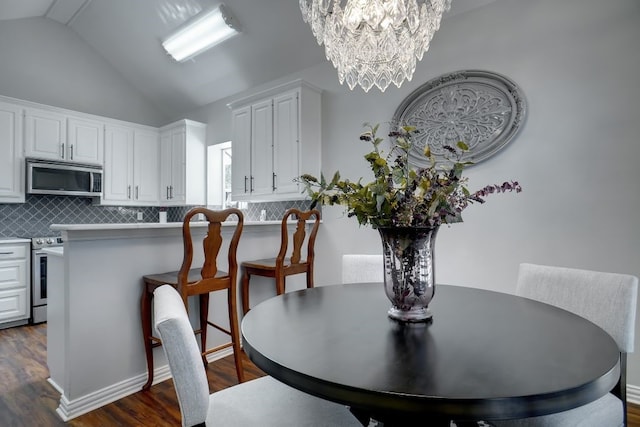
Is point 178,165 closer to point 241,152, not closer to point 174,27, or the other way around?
point 241,152

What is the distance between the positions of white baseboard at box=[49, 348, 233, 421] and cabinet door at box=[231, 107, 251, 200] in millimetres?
2086

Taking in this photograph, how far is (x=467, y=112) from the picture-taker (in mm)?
2535

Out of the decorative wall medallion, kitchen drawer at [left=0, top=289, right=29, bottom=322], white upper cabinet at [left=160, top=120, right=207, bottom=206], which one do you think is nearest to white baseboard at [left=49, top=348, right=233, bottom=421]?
kitchen drawer at [left=0, top=289, right=29, bottom=322]

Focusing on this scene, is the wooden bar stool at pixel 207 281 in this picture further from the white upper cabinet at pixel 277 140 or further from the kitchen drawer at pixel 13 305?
the kitchen drawer at pixel 13 305

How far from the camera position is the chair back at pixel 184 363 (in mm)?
820

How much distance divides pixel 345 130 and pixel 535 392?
3.00 meters

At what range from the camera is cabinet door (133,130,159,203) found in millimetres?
4840

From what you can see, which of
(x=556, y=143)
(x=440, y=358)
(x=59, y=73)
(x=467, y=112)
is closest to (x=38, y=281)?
(x=59, y=73)

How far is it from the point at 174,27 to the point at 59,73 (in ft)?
6.27

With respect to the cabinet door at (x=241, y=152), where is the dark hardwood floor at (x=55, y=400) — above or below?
below

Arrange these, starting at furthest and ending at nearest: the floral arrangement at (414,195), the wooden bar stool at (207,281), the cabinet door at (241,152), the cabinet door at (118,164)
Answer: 1. the cabinet door at (118,164)
2. the cabinet door at (241,152)
3. the wooden bar stool at (207,281)
4. the floral arrangement at (414,195)

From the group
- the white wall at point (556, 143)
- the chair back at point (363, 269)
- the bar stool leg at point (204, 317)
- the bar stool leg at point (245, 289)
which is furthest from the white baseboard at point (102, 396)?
the white wall at point (556, 143)

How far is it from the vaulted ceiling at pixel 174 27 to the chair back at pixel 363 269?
2192mm

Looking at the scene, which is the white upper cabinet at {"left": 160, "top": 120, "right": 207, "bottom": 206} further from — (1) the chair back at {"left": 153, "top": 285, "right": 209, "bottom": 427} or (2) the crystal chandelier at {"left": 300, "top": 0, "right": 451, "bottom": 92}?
(1) the chair back at {"left": 153, "top": 285, "right": 209, "bottom": 427}
